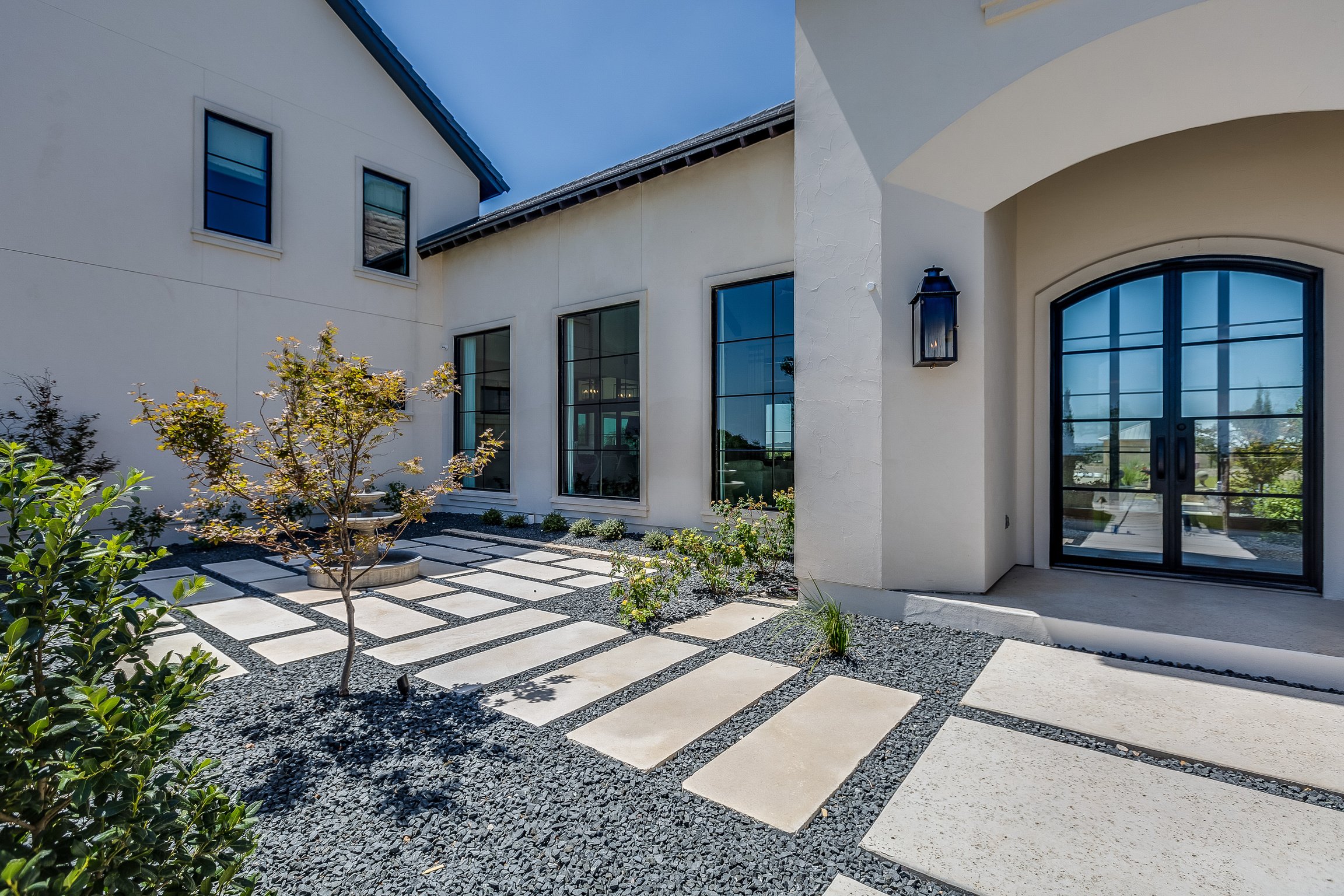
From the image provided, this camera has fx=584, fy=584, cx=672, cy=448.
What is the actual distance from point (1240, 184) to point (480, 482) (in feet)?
30.7

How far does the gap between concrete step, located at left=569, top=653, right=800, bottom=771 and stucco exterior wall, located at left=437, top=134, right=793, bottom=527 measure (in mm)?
3626

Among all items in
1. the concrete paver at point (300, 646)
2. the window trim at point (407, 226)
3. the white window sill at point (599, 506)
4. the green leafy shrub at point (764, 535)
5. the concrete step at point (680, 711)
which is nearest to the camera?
the concrete step at point (680, 711)

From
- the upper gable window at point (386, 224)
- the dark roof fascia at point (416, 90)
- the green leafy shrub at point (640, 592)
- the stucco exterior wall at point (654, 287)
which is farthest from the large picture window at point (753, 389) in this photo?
the dark roof fascia at point (416, 90)

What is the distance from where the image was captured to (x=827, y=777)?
2.19 m

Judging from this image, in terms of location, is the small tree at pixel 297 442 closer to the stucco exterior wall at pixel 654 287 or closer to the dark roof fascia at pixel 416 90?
the stucco exterior wall at pixel 654 287

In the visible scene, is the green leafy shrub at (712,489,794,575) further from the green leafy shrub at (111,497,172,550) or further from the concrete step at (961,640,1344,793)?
the green leafy shrub at (111,497,172,550)

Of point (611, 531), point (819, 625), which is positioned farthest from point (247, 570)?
point (819, 625)

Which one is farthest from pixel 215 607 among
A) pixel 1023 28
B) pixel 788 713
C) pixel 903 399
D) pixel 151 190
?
pixel 1023 28

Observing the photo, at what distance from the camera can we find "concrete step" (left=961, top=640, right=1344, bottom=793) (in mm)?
2268

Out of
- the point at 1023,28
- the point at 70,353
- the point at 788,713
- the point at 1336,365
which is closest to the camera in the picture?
the point at 788,713

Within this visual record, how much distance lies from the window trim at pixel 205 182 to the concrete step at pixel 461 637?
7164 mm

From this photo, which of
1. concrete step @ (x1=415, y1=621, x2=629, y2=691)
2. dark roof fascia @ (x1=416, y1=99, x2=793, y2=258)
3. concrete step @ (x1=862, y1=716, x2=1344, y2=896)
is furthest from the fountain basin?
dark roof fascia @ (x1=416, y1=99, x2=793, y2=258)

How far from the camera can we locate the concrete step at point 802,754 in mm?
2041

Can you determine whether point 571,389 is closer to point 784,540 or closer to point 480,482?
point 480,482
